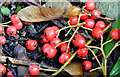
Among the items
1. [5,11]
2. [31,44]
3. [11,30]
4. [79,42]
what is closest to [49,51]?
[31,44]

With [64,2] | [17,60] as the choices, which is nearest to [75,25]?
[64,2]

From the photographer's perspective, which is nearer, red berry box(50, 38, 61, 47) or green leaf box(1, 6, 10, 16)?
red berry box(50, 38, 61, 47)

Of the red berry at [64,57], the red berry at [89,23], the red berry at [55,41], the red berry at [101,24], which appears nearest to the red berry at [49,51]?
the red berry at [55,41]

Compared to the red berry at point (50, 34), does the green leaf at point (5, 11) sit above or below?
above

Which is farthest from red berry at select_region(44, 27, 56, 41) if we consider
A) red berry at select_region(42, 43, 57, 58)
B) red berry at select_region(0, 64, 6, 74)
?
red berry at select_region(0, 64, 6, 74)

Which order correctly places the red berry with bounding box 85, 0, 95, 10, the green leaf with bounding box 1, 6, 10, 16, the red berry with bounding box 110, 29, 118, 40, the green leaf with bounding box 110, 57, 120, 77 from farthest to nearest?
the green leaf with bounding box 1, 6, 10, 16 → the red berry with bounding box 85, 0, 95, 10 → the red berry with bounding box 110, 29, 118, 40 → the green leaf with bounding box 110, 57, 120, 77

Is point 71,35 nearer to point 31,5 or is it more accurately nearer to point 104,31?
point 104,31

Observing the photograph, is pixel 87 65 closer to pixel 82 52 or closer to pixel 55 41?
pixel 82 52

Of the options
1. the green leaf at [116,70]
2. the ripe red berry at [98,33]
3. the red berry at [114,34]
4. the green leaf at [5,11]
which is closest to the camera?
the green leaf at [116,70]

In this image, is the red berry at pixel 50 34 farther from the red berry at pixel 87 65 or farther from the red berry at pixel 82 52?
the red berry at pixel 87 65

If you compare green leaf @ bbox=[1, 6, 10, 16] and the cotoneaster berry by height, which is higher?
green leaf @ bbox=[1, 6, 10, 16]

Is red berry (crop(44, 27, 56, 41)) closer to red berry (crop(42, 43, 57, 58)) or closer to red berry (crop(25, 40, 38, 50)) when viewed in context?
red berry (crop(42, 43, 57, 58))
